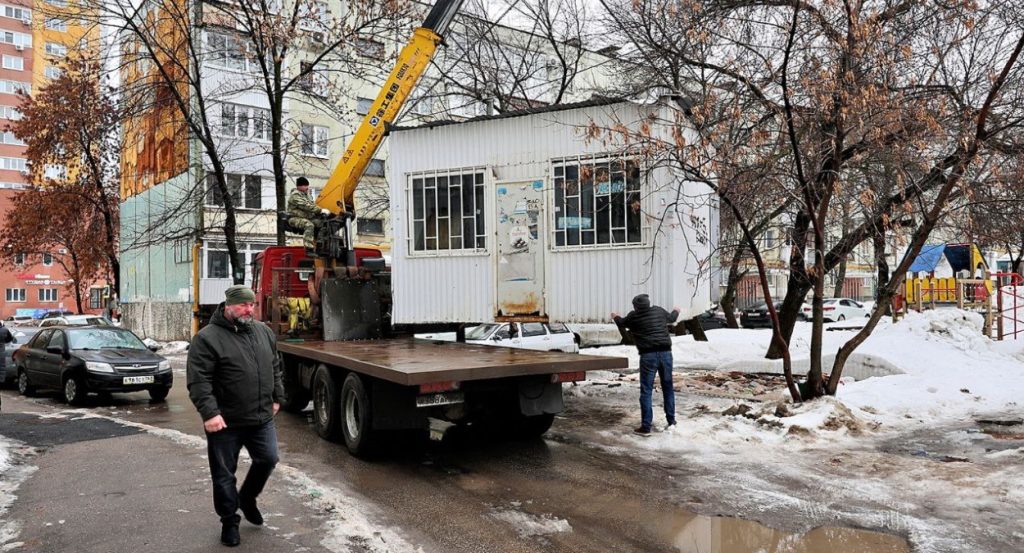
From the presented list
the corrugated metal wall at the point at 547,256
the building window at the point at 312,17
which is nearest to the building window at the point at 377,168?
the building window at the point at 312,17

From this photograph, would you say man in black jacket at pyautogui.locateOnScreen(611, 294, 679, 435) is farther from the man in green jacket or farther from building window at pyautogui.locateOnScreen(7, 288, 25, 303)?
building window at pyautogui.locateOnScreen(7, 288, 25, 303)

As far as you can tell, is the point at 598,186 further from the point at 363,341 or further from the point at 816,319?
the point at 363,341

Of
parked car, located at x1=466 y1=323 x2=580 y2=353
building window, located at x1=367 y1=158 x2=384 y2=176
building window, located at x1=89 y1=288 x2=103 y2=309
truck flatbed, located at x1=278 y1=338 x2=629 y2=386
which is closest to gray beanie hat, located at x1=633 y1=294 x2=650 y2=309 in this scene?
truck flatbed, located at x1=278 y1=338 x2=629 y2=386

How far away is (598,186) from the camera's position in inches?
400

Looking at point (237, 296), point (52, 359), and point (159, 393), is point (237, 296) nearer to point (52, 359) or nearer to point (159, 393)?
point (159, 393)

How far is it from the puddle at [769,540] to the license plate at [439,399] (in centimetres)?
260

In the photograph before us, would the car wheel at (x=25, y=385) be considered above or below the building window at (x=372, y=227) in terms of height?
below

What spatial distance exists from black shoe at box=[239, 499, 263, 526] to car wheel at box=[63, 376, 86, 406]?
8716 mm

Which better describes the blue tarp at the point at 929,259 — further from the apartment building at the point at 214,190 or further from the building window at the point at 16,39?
the building window at the point at 16,39

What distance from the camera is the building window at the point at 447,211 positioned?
11.0 metres

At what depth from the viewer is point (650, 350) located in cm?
918

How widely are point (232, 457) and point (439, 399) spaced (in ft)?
8.26

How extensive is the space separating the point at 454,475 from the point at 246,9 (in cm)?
1399

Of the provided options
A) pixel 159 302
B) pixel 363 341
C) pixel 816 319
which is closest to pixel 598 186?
pixel 816 319
